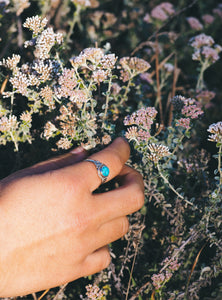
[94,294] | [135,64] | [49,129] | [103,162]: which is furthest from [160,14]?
[94,294]

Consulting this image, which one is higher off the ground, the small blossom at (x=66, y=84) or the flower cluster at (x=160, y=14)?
the flower cluster at (x=160, y=14)

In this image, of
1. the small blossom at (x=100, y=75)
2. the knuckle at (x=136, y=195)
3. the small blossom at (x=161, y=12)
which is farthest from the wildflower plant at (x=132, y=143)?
the small blossom at (x=161, y=12)

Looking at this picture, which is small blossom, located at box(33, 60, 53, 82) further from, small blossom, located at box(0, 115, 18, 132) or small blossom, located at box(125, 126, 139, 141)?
small blossom, located at box(125, 126, 139, 141)

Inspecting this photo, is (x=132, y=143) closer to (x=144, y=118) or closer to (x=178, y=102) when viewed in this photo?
(x=144, y=118)

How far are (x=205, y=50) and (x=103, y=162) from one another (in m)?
1.48

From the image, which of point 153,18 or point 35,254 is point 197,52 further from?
point 35,254

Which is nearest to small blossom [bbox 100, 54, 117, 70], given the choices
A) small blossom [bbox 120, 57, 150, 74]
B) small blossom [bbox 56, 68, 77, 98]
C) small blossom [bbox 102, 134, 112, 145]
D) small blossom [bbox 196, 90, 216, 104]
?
small blossom [bbox 56, 68, 77, 98]

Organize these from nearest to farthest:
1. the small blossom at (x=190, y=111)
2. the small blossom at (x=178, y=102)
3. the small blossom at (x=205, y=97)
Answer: the small blossom at (x=190, y=111)
the small blossom at (x=178, y=102)
the small blossom at (x=205, y=97)

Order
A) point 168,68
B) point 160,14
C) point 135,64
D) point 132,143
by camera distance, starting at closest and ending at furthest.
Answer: point 132,143 < point 135,64 < point 168,68 < point 160,14

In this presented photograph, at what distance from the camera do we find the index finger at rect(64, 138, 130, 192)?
4.66 ft

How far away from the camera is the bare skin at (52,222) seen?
1304mm

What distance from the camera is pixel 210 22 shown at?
11.0 ft

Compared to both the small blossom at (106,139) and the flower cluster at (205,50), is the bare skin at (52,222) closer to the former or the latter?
the small blossom at (106,139)

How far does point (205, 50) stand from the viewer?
95.3 inches
